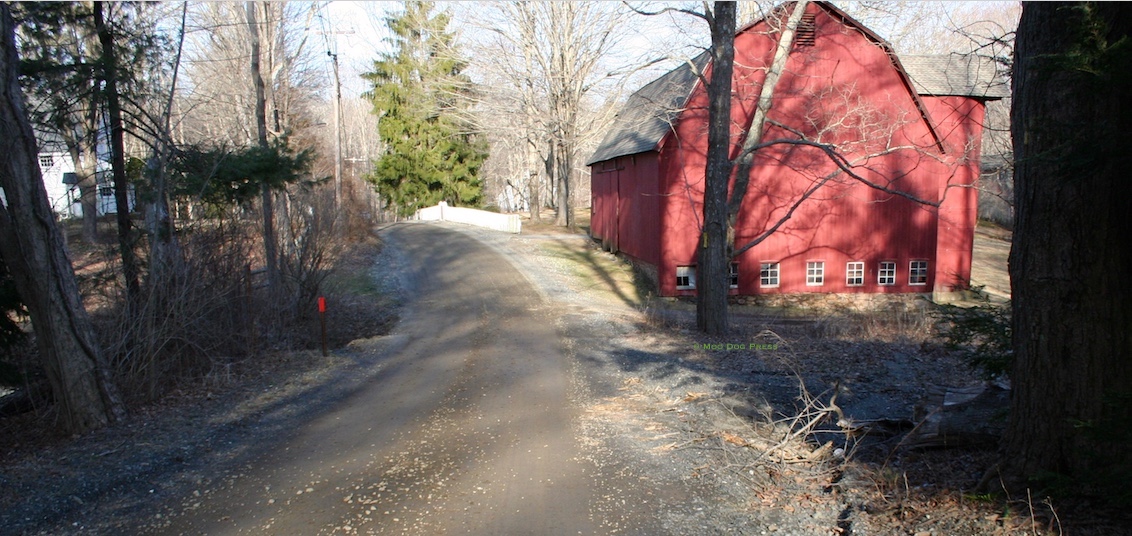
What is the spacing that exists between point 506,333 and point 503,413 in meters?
5.03

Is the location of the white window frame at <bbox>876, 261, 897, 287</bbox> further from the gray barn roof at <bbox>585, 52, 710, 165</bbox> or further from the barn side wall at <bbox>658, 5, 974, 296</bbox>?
the gray barn roof at <bbox>585, 52, 710, 165</bbox>

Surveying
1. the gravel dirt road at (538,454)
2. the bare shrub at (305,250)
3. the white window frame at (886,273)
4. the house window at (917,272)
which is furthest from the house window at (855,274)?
the bare shrub at (305,250)

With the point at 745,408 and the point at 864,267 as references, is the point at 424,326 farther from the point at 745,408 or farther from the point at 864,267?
the point at 864,267

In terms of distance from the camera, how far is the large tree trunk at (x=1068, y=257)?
3.80 meters

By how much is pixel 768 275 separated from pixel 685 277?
267cm

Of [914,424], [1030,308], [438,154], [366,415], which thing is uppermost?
[438,154]

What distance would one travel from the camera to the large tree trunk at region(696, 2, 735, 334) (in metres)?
11.6

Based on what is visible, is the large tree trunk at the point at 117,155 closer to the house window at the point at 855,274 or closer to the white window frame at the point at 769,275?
the white window frame at the point at 769,275

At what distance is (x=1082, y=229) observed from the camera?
13.1ft

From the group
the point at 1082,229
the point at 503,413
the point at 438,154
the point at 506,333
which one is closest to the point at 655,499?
the point at 503,413

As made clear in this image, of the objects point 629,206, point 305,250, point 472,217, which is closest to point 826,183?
point 629,206

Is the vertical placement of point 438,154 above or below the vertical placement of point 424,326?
above

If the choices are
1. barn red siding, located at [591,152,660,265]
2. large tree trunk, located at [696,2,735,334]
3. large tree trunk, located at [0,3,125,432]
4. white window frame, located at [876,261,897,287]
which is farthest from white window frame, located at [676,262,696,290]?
large tree trunk, located at [0,3,125,432]

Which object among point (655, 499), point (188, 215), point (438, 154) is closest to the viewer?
point (655, 499)
